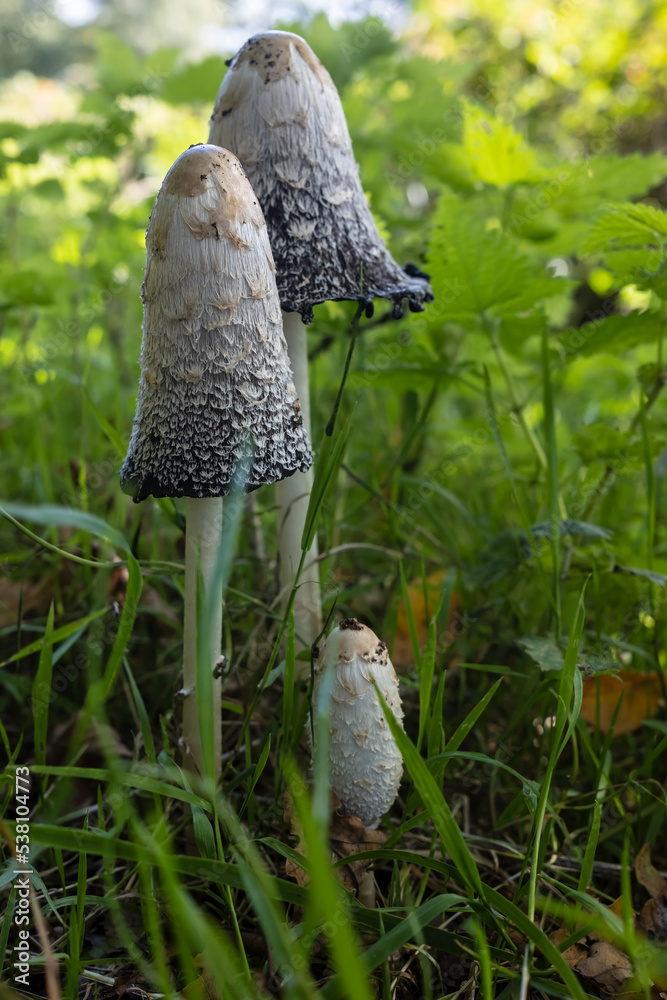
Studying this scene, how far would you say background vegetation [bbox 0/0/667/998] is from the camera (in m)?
1.29

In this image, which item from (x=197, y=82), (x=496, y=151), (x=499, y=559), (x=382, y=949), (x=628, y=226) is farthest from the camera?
(x=197, y=82)

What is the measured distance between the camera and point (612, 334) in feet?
7.34

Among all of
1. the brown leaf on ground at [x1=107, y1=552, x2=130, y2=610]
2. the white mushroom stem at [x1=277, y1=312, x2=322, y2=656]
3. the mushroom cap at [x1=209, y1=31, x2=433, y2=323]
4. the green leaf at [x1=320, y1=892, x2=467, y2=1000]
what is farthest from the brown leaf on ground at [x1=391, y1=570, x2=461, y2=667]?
the green leaf at [x1=320, y1=892, x2=467, y2=1000]

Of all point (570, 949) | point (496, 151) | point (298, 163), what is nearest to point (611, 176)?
point (496, 151)

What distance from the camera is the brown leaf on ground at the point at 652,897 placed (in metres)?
1.56

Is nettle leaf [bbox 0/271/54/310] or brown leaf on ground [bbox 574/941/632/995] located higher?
nettle leaf [bbox 0/271/54/310]

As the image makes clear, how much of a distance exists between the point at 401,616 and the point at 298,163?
152cm

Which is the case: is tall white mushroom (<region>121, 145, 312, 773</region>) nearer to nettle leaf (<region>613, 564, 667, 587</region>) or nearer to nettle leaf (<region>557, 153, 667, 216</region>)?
nettle leaf (<region>613, 564, 667, 587</region>)

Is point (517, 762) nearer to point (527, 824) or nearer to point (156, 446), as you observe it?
point (527, 824)

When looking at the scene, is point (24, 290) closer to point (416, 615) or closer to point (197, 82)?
point (197, 82)

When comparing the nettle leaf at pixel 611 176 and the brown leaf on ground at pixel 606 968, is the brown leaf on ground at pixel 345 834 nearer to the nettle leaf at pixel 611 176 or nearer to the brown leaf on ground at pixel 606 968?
the brown leaf on ground at pixel 606 968

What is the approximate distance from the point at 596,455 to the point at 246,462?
1.12 m

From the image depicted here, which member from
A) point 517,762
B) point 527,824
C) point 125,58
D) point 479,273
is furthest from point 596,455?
point 125,58

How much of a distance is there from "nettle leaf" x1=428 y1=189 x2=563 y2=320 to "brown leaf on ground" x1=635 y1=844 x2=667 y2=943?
149 centimetres
